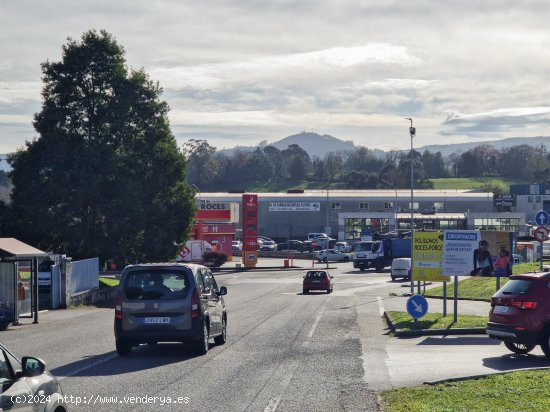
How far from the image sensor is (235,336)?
2344cm

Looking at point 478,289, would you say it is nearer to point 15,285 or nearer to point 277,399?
point 15,285

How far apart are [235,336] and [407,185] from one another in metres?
159

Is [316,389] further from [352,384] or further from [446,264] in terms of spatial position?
[446,264]

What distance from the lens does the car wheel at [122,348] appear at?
1852 centimetres

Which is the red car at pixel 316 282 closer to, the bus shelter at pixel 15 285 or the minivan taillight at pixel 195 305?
the bus shelter at pixel 15 285

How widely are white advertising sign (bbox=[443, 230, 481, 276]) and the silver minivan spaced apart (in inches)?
430

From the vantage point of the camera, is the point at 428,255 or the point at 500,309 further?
the point at 428,255

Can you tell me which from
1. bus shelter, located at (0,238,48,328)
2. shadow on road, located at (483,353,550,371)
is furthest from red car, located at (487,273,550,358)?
bus shelter, located at (0,238,48,328)

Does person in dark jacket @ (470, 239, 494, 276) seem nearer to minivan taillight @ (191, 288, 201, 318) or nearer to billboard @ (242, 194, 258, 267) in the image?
minivan taillight @ (191, 288, 201, 318)

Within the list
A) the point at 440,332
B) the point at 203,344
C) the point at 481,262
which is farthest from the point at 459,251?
the point at 203,344

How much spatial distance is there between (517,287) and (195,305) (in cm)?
677

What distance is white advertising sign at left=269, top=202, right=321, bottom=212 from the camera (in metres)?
125

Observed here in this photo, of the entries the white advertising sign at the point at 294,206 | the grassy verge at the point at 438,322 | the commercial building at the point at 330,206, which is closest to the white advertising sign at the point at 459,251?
the grassy verge at the point at 438,322

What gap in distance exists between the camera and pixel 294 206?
125000mm
